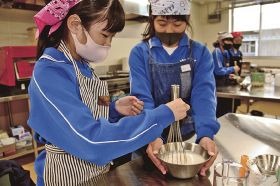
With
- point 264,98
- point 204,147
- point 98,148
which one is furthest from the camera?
point 264,98

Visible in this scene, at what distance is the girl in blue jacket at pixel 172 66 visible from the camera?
1.02 meters

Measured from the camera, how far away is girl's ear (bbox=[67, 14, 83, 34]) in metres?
0.69

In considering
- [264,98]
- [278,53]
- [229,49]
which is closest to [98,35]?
[264,98]

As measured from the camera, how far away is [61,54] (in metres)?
0.71

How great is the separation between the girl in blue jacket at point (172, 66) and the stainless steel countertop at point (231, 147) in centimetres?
18

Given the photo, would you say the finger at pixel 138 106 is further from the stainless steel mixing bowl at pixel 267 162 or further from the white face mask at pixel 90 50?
the stainless steel mixing bowl at pixel 267 162

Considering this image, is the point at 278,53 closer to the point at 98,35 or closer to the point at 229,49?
the point at 229,49

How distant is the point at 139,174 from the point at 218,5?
17.5 ft

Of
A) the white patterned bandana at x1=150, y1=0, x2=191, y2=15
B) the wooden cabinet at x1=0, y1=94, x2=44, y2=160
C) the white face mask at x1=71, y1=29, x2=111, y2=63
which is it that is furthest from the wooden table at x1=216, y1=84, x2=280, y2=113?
the wooden cabinet at x1=0, y1=94, x2=44, y2=160

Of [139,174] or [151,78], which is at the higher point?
[151,78]

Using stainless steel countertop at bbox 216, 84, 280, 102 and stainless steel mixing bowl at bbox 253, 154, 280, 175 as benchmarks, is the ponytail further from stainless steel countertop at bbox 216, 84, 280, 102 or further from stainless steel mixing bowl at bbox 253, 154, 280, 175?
stainless steel countertop at bbox 216, 84, 280, 102

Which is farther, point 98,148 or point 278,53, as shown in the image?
point 278,53

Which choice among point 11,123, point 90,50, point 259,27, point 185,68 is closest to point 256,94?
point 185,68

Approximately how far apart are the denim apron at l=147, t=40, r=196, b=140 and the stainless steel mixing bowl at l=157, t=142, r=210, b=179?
0.27m
